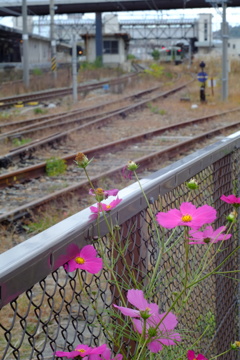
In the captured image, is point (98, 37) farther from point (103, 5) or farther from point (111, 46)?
point (111, 46)

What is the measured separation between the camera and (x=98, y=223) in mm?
1714

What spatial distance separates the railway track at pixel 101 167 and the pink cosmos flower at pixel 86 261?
5.45m

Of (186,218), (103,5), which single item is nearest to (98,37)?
(103,5)

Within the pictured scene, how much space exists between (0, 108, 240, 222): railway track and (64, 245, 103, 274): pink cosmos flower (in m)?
5.45

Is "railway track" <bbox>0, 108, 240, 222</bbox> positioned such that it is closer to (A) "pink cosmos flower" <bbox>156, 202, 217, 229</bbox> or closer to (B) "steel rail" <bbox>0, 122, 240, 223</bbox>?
(B) "steel rail" <bbox>0, 122, 240, 223</bbox>

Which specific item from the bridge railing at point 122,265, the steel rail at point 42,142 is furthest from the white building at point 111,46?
the bridge railing at point 122,265

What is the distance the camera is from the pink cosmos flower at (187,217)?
63.3 inches

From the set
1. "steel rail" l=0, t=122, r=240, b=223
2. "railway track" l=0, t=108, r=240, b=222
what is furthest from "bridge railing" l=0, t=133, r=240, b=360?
"railway track" l=0, t=108, r=240, b=222

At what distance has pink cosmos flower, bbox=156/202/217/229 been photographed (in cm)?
161

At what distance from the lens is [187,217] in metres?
1.66

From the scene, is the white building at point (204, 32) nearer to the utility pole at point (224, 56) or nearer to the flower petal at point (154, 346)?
the utility pole at point (224, 56)

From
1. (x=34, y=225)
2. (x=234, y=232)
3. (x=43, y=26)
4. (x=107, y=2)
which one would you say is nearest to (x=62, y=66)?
(x=107, y=2)

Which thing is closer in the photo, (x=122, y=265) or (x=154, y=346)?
(x=154, y=346)

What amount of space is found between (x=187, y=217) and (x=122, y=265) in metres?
0.36
